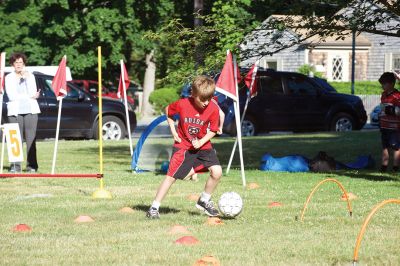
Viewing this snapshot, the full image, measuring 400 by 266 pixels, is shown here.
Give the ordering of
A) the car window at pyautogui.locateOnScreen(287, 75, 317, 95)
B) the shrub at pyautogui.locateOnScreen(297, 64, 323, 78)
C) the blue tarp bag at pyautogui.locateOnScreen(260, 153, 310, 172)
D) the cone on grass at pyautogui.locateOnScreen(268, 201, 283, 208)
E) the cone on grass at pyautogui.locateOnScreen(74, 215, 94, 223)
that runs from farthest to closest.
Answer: the shrub at pyautogui.locateOnScreen(297, 64, 323, 78), the car window at pyautogui.locateOnScreen(287, 75, 317, 95), the blue tarp bag at pyautogui.locateOnScreen(260, 153, 310, 172), the cone on grass at pyautogui.locateOnScreen(268, 201, 283, 208), the cone on grass at pyautogui.locateOnScreen(74, 215, 94, 223)

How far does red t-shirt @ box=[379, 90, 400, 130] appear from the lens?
Result: 1543 cm

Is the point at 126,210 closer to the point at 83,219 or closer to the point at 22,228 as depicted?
the point at 83,219

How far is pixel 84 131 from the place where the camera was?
988 inches

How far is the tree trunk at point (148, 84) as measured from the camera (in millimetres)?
48781

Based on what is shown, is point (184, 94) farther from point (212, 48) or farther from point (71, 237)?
point (71, 237)

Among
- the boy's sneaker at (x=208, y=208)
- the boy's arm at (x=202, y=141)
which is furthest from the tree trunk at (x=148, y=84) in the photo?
the boy's arm at (x=202, y=141)

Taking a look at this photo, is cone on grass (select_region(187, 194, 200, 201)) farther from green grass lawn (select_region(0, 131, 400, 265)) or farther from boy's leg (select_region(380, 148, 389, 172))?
boy's leg (select_region(380, 148, 389, 172))

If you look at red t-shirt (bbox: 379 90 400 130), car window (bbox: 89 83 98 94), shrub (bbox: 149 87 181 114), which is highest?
red t-shirt (bbox: 379 90 400 130)

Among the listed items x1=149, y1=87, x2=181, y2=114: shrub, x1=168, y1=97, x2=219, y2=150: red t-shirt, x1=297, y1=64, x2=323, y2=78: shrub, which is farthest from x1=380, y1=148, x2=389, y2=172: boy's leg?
x1=297, y1=64, x2=323, y2=78: shrub

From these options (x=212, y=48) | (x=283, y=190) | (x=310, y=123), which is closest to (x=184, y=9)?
(x=310, y=123)

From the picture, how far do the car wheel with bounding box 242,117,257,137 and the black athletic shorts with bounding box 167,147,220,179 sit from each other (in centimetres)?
1647

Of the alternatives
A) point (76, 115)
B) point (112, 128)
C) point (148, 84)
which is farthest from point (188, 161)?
point (148, 84)

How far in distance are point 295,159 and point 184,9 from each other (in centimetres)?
3211

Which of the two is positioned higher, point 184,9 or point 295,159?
point 184,9
